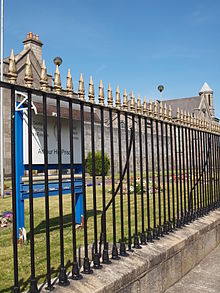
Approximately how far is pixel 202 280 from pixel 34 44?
69.6ft

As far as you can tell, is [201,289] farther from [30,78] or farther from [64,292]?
[30,78]

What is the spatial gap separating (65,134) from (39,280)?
3.06 metres

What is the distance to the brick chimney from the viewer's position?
836 inches

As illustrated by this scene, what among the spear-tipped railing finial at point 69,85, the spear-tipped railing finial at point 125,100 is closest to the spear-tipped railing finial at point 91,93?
the spear-tipped railing finial at point 69,85

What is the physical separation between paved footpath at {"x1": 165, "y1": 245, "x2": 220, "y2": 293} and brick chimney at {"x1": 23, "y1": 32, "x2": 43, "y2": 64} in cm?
2022

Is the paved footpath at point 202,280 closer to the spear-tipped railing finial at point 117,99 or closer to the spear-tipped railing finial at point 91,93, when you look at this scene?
the spear-tipped railing finial at point 117,99

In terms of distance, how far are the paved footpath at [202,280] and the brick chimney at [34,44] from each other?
66.3ft

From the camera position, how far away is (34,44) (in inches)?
852

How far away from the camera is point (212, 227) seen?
4.82 meters

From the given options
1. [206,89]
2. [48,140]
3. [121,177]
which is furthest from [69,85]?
[206,89]

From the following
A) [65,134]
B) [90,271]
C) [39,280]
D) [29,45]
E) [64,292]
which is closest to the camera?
[64,292]

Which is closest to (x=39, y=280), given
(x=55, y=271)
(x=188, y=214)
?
(x=55, y=271)

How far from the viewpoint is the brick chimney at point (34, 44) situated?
836 inches

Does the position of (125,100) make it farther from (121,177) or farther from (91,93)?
(121,177)
